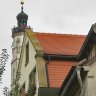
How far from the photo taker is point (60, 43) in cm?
3541

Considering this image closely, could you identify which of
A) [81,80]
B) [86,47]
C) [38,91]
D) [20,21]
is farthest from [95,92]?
[20,21]

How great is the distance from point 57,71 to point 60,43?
3024 mm

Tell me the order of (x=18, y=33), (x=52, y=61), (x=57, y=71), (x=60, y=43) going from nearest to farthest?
(x=57, y=71) < (x=52, y=61) < (x=60, y=43) < (x=18, y=33)

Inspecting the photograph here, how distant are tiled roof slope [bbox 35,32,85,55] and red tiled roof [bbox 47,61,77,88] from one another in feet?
1.85

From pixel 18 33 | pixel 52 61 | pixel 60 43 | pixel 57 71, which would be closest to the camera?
pixel 57 71

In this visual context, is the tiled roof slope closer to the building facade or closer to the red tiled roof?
the building facade

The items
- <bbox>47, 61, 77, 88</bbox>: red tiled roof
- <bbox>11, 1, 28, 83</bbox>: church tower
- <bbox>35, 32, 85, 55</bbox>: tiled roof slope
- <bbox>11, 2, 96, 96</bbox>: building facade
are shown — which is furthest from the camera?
<bbox>11, 1, 28, 83</bbox>: church tower

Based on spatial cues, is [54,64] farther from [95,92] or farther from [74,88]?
[95,92]

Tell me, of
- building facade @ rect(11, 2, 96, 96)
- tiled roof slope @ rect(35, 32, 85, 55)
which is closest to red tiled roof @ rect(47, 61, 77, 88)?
building facade @ rect(11, 2, 96, 96)

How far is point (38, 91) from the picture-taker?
105 ft

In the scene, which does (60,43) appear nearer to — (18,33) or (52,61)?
(52,61)

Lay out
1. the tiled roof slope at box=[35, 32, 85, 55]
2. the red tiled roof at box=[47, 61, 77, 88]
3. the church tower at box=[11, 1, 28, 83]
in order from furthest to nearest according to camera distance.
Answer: the church tower at box=[11, 1, 28, 83] < the tiled roof slope at box=[35, 32, 85, 55] < the red tiled roof at box=[47, 61, 77, 88]

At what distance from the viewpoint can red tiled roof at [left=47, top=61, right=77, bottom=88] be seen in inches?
1266

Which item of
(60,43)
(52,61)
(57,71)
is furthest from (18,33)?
(57,71)
